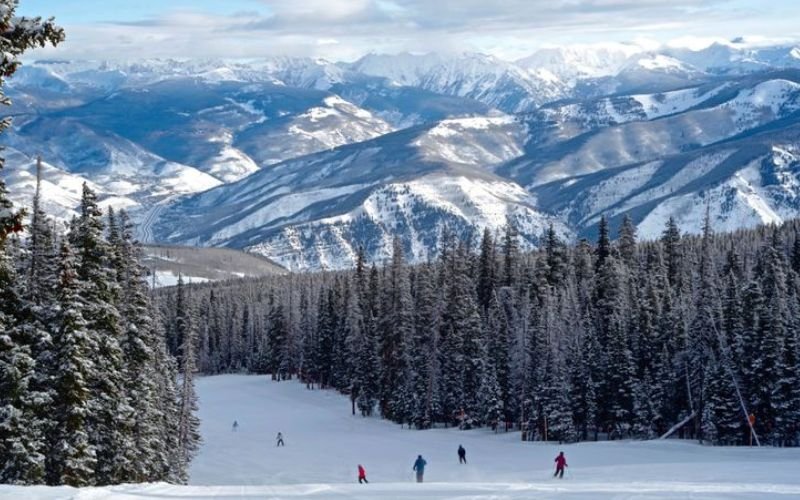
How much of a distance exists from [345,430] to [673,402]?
1331 inches

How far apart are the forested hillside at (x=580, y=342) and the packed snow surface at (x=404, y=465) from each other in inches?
152

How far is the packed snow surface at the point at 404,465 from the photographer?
35.7m

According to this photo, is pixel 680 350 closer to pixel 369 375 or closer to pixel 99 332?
pixel 369 375

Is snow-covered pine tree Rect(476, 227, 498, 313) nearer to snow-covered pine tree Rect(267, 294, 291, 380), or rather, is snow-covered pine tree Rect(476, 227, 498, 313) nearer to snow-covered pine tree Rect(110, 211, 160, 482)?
snow-covered pine tree Rect(267, 294, 291, 380)

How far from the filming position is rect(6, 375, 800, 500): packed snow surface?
35.7 meters

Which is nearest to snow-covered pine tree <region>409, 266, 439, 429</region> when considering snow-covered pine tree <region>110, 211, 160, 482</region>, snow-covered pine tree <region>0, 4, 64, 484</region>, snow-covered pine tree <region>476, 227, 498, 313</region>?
snow-covered pine tree <region>476, 227, 498, 313</region>

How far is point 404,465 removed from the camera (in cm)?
7088

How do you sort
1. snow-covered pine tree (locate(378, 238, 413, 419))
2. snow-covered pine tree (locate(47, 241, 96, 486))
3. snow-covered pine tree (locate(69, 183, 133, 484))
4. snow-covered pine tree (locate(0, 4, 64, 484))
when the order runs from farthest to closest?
snow-covered pine tree (locate(378, 238, 413, 419)) < snow-covered pine tree (locate(69, 183, 133, 484)) < snow-covered pine tree (locate(47, 241, 96, 486)) < snow-covered pine tree (locate(0, 4, 64, 484))

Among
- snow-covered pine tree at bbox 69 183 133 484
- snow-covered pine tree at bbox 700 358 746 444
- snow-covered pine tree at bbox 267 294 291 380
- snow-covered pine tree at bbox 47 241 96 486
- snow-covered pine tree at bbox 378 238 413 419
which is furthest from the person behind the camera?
snow-covered pine tree at bbox 267 294 291 380

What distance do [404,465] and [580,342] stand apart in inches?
811

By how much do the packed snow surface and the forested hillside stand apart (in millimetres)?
3862

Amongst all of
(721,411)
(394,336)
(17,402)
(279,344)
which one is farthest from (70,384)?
(279,344)

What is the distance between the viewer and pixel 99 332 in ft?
127

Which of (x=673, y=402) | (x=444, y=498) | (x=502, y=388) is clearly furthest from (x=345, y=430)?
(x=444, y=498)
